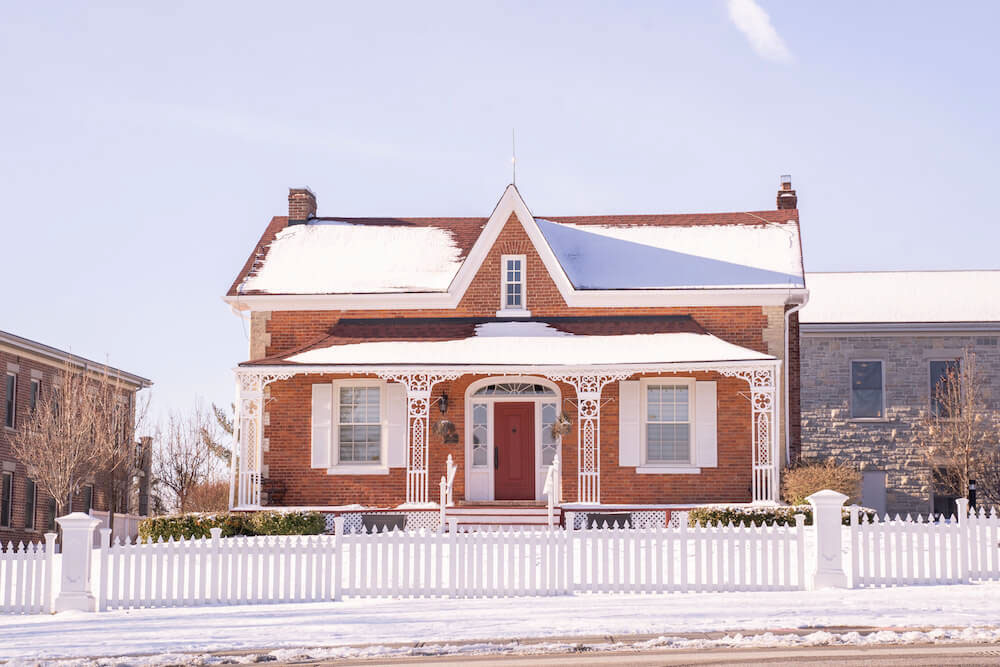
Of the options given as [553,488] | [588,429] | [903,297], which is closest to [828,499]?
[553,488]

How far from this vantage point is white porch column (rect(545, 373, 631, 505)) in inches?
937

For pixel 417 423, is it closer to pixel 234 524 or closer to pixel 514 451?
pixel 514 451

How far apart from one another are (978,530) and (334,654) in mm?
8673

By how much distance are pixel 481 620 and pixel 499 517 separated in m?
9.91

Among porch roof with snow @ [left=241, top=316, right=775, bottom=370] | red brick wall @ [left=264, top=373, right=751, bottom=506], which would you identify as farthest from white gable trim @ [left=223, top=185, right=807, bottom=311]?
red brick wall @ [left=264, top=373, right=751, bottom=506]

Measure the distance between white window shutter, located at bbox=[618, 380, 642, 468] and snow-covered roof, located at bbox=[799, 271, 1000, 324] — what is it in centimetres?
913

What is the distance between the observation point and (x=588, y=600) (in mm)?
14930

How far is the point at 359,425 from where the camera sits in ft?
83.9

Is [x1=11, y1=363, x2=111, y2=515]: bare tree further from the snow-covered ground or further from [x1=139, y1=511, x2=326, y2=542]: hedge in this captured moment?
the snow-covered ground

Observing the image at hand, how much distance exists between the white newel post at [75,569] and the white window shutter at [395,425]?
1037 cm

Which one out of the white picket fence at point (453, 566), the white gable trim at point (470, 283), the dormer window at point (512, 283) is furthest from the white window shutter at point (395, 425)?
the white picket fence at point (453, 566)

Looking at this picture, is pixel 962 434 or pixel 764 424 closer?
pixel 764 424

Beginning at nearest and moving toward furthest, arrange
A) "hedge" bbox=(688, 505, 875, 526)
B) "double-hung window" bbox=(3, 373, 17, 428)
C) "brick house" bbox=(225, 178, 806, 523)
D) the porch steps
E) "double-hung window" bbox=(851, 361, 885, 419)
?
"hedge" bbox=(688, 505, 875, 526)
the porch steps
"brick house" bbox=(225, 178, 806, 523)
"double-hung window" bbox=(851, 361, 885, 419)
"double-hung window" bbox=(3, 373, 17, 428)

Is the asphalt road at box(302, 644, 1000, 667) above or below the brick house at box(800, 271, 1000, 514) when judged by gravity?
below
